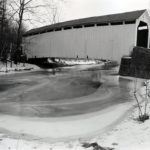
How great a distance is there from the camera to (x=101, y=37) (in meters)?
20.4

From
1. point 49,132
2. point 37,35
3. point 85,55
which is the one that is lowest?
point 49,132

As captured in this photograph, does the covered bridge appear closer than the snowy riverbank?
No

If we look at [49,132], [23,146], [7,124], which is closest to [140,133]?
[49,132]

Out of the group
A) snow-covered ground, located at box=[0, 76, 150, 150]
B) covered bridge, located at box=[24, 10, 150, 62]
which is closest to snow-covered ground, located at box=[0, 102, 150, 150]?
snow-covered ground, located at box=[0, 76, 150, 150]

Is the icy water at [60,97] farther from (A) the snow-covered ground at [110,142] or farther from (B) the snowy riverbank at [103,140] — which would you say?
(A) the snow-covered ground at [110,142]

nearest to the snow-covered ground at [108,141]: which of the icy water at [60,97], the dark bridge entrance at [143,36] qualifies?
the icy water at [60,97]

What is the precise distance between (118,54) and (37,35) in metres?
12.5

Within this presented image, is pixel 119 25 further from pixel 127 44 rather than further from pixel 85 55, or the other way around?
pixel 85 55

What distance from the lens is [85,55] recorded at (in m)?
21.5

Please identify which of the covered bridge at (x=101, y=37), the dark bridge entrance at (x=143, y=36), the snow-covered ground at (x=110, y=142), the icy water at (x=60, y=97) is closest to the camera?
the snow-covered ground at (x=110, y=142)

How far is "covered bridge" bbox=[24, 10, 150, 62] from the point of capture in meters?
18.9

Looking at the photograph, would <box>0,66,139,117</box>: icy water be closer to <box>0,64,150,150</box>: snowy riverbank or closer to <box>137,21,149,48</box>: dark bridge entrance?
<box>0,64,150,150</box>: snowy riverbank

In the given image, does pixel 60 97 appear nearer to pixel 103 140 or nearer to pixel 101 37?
pixel 103 140

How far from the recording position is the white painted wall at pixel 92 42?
18938 mm
